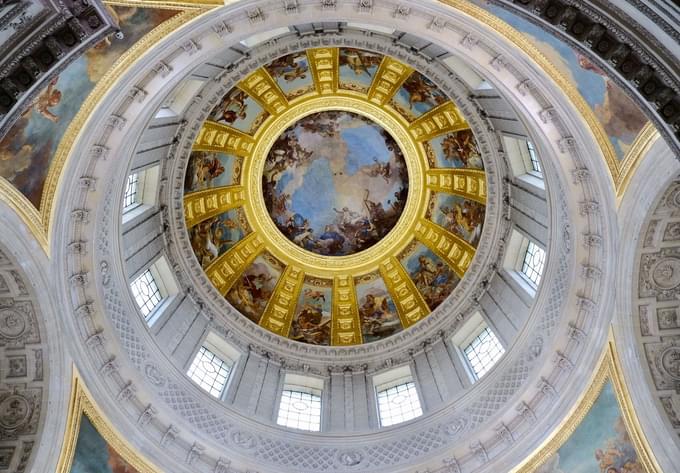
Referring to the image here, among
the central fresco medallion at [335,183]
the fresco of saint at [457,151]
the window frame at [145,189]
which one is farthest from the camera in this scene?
the central fresco medallion at [335,183]

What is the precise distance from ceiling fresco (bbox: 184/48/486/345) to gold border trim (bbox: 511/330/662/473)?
32.5 ft

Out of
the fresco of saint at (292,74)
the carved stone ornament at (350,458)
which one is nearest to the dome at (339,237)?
the fresco of saint at (292,74)

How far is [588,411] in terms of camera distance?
1488 cm

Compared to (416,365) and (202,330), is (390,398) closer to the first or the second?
(416,365)

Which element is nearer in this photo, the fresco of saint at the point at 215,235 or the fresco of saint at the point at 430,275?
the fresco of saint at the point at 215,235

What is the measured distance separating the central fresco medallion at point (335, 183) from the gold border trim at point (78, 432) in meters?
14.5

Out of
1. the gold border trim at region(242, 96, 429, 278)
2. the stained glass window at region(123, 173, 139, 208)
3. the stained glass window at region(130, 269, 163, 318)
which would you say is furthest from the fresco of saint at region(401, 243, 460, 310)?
the stained glass window at region(123, 173, 139, 208)

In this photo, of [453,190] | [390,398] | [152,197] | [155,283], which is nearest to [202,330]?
[155,283]

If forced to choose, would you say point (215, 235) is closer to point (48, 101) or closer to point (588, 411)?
point (48, 101)

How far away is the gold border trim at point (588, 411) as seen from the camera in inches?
541

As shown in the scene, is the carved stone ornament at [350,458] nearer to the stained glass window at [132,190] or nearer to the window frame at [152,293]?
the window frame at [152,293]

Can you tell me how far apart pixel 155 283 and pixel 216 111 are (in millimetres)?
6799

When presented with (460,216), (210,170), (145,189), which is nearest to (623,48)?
(145,189)

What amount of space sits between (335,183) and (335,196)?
2.06 feet
